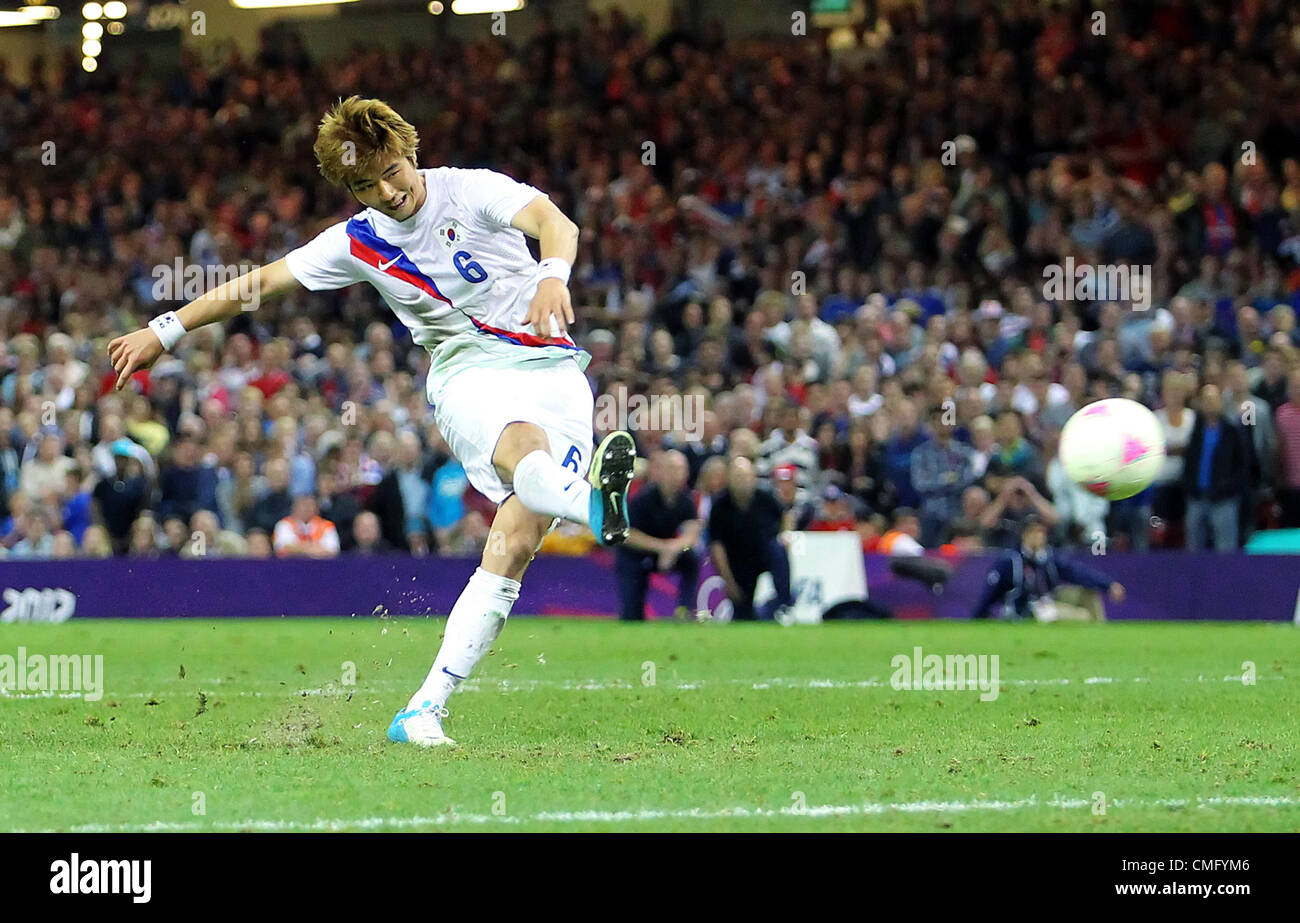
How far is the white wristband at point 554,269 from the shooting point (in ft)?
22.7

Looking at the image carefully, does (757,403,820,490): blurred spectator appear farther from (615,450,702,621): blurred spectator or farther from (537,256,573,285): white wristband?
(537,256,573,285): white wristband

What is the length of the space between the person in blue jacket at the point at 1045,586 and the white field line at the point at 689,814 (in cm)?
918

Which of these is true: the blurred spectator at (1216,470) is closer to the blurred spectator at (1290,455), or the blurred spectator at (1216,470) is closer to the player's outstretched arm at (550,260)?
the blurred spectator at (1290,455)

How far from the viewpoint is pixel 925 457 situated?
53.5 ft

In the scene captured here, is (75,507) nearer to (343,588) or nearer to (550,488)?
(343,588)

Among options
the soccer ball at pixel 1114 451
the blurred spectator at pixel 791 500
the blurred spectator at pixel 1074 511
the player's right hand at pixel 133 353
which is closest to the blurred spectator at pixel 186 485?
the blurred spectator at pixel 791 500

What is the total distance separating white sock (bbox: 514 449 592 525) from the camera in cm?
718

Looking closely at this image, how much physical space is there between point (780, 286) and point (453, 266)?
38.1 ft

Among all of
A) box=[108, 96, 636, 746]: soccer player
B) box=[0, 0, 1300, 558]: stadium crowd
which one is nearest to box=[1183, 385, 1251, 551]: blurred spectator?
box=[0, 0, 1300, 558]: stadium crowd

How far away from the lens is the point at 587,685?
1020 cm

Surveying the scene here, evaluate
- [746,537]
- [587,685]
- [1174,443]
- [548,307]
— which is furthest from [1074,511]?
[548,307]

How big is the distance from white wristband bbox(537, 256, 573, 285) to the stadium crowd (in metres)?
9.35

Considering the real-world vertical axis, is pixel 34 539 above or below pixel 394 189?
below

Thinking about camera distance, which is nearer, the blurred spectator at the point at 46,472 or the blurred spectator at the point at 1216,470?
the blurred spectator at the point at 1216,470
